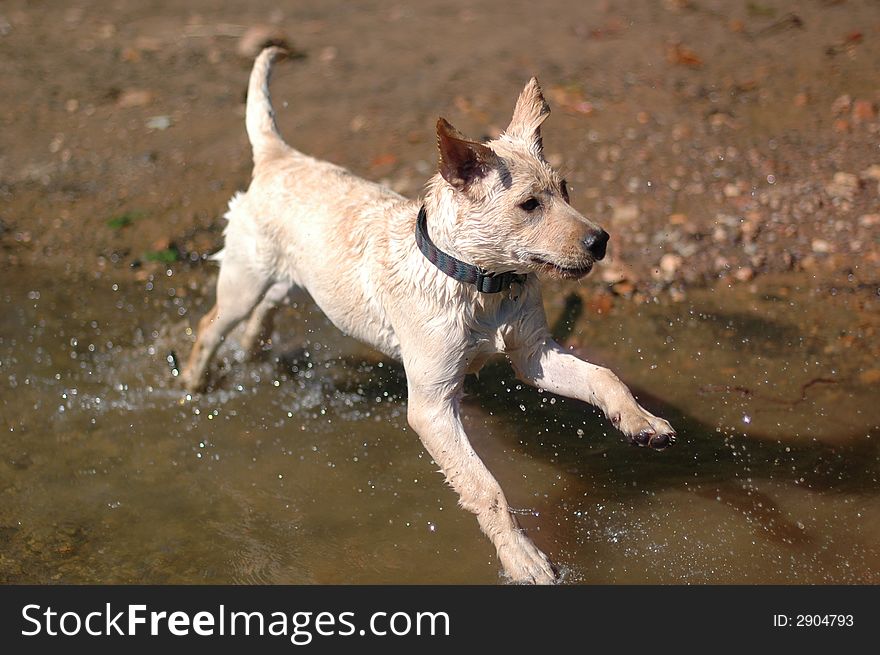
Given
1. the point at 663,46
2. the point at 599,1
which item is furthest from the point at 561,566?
the point at 599,1

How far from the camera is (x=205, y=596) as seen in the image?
5.09m

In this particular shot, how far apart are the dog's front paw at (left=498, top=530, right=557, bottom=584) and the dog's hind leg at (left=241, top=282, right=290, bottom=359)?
2556 millimetres

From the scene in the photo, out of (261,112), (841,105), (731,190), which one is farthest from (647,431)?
(841,105)

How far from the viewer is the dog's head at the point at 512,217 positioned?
445 centimetres

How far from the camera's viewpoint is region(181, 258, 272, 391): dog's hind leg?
20.4 ft

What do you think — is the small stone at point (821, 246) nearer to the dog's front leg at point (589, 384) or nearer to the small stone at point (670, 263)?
the small stone at point (670, 263)

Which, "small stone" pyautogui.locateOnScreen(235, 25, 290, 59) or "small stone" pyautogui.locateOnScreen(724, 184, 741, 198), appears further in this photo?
"small stone" pyautogui.locateOnScreen(235, 25, 290, 59)

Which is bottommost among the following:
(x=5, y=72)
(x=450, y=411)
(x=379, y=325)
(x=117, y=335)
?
(x=450, y=411)

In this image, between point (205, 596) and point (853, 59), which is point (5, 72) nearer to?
point (205, 596)

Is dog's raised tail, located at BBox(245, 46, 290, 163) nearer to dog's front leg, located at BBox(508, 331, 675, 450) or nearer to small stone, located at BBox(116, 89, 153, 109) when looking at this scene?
dog's front leg, located at BBox(508, 331, 675, 450)

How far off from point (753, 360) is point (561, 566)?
90.0 inches

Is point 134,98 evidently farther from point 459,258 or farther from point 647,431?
point 647,431

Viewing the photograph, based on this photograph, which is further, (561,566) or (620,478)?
(620,478)

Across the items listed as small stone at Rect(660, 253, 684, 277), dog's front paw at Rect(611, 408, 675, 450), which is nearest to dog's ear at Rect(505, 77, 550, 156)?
dog's front paw at Rect(611, 408, 675, 450)
